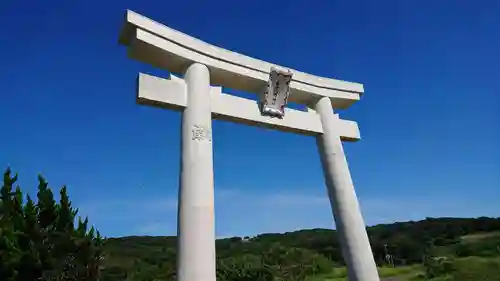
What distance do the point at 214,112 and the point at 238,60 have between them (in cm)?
82

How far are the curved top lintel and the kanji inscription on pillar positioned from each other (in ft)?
3.09

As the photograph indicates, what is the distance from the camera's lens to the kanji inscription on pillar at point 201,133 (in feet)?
13.0

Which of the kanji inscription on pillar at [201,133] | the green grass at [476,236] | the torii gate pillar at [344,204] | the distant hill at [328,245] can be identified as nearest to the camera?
the kanji inscription on pillar at [201,133]

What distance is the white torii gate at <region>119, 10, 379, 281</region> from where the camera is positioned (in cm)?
367

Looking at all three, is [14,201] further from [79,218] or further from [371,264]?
[371,264]

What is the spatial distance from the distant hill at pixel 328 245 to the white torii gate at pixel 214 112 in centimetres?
1646

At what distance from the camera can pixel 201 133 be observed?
402cm

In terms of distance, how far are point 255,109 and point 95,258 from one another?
944 centimetres

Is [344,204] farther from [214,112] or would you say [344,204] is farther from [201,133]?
[201,133]

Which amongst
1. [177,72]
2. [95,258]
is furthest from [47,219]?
[177,72]

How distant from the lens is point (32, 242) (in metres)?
11.2

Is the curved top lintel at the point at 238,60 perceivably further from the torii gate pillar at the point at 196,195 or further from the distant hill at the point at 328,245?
the distant hill at the point at 328,245

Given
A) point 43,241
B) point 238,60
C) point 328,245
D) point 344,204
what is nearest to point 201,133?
point 238,60

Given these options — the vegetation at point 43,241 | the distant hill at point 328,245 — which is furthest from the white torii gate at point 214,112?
the distant hill at point 328,245
